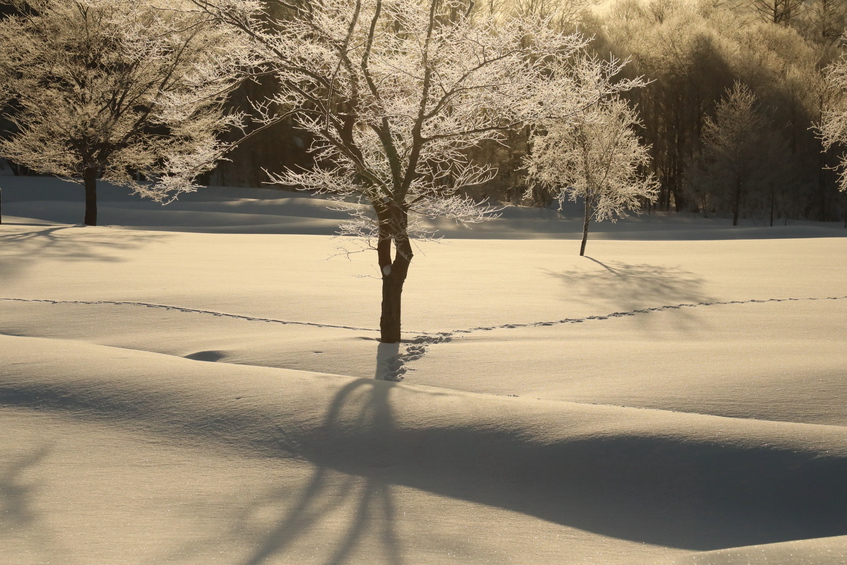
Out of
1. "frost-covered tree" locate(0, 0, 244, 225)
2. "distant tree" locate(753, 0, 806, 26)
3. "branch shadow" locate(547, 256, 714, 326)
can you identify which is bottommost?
"branch shadow" locate(547, 256, 714, 326)

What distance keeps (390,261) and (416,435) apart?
3.74m

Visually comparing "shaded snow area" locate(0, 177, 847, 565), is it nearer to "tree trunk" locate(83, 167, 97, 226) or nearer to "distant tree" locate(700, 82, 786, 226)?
"tree trunk" locate(83, 167, 97, 226)

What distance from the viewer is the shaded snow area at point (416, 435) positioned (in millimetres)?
3932

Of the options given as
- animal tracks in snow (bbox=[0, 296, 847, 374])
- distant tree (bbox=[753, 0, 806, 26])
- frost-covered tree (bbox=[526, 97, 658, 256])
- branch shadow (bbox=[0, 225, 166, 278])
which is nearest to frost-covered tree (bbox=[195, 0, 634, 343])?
animal tracks in snow (bbox=[0, 296, 847, 374])

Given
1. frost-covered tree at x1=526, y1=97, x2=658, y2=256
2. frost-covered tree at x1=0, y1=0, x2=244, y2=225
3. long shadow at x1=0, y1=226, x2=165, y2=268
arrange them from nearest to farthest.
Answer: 1. long shadow at x1=0, y1=226, x2=165, y2=268
2. frost-covered tree at x1=0, y1=0, x2=244, y2=225
3. frost-covered tree at x1=526, y1=97, x2=658, y2=256

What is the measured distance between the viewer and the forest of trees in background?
3969 centimetres

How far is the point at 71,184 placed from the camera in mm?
36719

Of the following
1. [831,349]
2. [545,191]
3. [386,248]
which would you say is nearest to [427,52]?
[386,248]

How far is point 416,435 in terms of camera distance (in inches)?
206

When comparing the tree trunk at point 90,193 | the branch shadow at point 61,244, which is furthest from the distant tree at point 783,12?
the branch shadow at point 61,244

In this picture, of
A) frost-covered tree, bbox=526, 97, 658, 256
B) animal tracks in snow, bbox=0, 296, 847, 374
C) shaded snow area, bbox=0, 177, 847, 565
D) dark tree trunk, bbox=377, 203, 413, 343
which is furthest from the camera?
frost-covered tree, bbox=526, 97, 658, 256

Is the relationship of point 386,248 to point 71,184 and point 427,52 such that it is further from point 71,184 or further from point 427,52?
point 71,184

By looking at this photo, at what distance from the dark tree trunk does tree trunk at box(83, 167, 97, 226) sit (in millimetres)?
17968

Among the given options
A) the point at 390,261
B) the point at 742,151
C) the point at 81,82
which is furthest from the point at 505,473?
the point at 742,151
